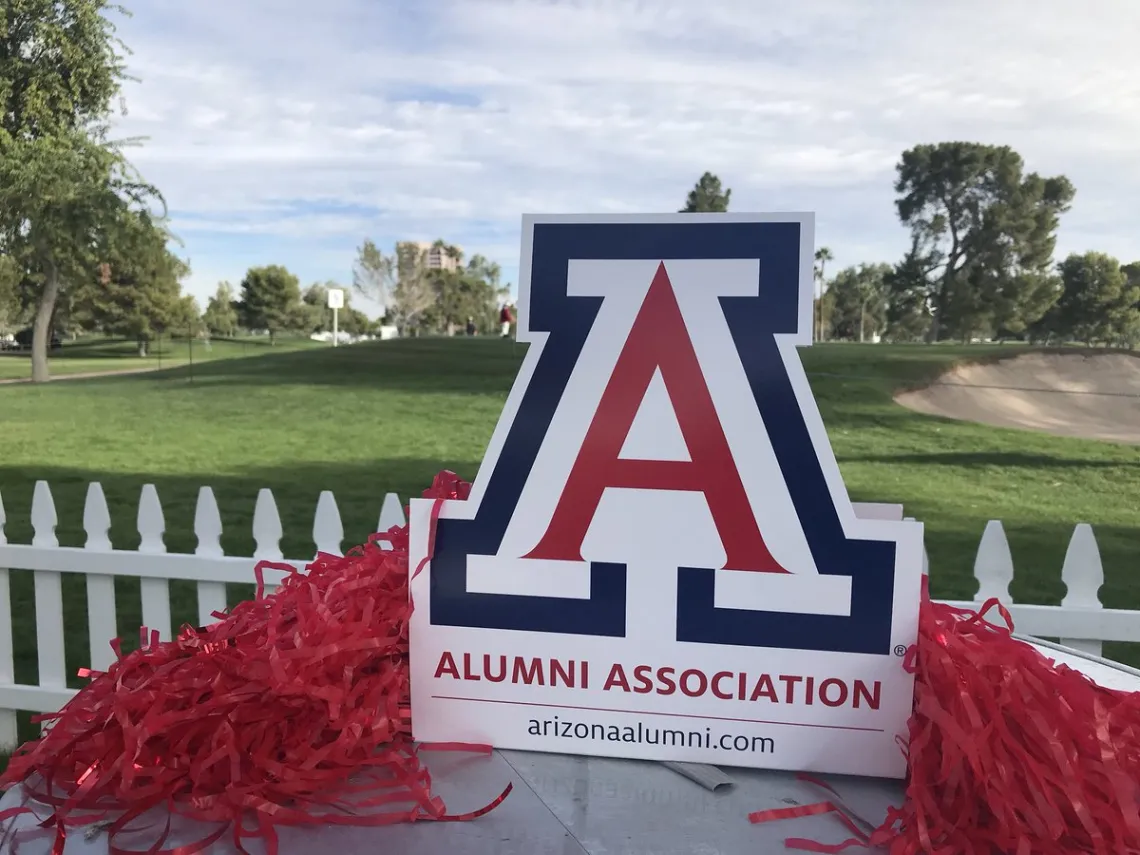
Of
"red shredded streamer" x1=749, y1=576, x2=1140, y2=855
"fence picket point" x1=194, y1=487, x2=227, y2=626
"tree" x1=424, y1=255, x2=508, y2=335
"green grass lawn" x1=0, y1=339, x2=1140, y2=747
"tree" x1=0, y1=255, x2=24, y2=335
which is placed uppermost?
"tree" x1=424, y1=255, x2=508, y2=335

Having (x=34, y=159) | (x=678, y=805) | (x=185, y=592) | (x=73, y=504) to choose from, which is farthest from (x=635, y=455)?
(x=34, y=159)

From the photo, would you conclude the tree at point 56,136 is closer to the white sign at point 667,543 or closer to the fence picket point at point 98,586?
the fence picket point at point 98,586

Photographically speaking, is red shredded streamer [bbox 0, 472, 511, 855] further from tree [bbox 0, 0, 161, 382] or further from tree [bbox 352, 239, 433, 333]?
tree [bbox 352, 239, 433, 333]

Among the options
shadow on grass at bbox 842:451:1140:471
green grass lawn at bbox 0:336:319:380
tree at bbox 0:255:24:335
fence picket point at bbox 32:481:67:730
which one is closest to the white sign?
fence picket point at bbox 32:481:67:730

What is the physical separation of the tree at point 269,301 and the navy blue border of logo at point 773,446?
40.5 metres

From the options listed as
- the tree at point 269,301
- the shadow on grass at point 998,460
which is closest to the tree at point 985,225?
the shadow on grass at point 998,460

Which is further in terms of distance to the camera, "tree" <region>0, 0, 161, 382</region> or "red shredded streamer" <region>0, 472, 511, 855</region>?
"tree" <region>0, 0, 161, 382</region>

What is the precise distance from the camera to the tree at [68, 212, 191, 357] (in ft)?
42.9

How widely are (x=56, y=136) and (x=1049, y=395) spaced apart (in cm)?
1425

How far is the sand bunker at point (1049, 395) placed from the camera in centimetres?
951

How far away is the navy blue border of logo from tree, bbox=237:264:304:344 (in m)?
40.5

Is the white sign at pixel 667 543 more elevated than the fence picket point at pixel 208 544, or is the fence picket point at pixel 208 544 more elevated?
the white sign at pixel 667 543

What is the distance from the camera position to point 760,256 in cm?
100

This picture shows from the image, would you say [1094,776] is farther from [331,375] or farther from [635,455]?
[331,375]
